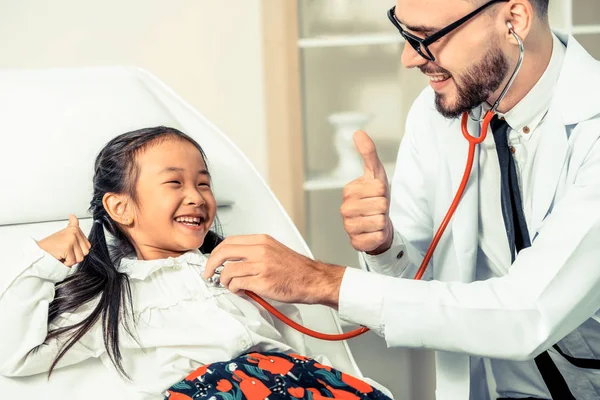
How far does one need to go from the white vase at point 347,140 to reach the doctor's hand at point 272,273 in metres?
1.29

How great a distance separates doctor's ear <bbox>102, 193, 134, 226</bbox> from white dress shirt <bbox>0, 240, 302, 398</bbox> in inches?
3.7

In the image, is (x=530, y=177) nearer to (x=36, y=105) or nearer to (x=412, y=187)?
(x=412, y=187)

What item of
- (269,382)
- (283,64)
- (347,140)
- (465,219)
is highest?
(283,64)

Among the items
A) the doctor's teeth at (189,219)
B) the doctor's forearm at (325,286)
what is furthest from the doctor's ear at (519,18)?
the doctor's teeth at (189,219)

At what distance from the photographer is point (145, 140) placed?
160 cm

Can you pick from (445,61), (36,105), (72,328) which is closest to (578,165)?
(445,61)

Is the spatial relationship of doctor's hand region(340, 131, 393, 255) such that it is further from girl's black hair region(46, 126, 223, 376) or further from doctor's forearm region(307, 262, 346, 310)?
girl's black hair region(46, 126, 223, 376)

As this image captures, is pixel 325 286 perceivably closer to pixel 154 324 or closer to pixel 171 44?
pixel 154 324

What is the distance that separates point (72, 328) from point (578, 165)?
968 millimetres

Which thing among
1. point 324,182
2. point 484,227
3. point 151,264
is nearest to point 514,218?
point 484,227

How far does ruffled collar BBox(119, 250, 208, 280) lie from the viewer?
4.83 feet

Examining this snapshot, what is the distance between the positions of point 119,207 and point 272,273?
472 millimetres

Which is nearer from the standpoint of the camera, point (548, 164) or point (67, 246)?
point (67, 246)

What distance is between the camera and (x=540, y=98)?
1566 millimetres
